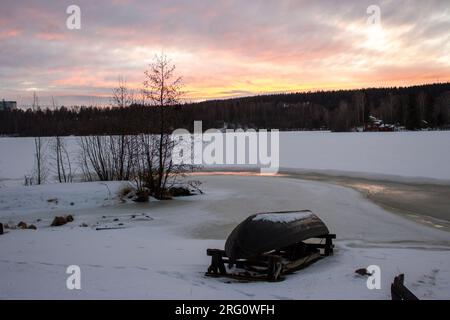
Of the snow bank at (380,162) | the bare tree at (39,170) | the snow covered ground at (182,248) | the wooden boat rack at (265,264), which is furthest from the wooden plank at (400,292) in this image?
the bare tree at (39,170)

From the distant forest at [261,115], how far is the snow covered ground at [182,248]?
Answer: 3.49m

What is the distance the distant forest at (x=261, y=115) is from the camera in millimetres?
17422

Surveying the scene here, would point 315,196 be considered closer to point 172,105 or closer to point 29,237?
point 172,105

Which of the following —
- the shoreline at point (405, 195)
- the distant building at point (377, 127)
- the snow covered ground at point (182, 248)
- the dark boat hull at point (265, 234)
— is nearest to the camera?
the snow covered ground at point (182, 248)

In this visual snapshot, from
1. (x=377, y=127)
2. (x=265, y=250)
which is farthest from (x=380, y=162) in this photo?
(x=377, y=127)

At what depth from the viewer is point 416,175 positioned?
65.5ft

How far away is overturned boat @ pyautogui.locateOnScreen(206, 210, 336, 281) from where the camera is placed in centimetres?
630

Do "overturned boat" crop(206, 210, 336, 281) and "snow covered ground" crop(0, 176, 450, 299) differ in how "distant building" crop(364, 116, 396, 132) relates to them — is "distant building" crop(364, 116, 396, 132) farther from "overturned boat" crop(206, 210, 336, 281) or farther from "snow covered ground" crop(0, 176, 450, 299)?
"overturned boat" crop(206, 210, 336, 281)

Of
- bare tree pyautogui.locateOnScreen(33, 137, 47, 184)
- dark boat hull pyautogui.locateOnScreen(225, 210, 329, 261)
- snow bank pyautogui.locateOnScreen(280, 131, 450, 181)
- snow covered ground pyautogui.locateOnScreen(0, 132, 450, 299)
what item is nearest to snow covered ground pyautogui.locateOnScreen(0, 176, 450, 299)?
snow covered ground pyautogui.locateOnScreen(0, 132, 450, 299)

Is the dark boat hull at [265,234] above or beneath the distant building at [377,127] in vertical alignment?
beneath

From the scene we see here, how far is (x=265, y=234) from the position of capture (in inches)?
260

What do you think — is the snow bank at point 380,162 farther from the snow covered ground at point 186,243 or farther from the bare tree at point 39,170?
the bare tree at point 39,170

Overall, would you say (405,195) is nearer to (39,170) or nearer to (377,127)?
(39,170)

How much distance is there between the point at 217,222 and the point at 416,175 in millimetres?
12874
